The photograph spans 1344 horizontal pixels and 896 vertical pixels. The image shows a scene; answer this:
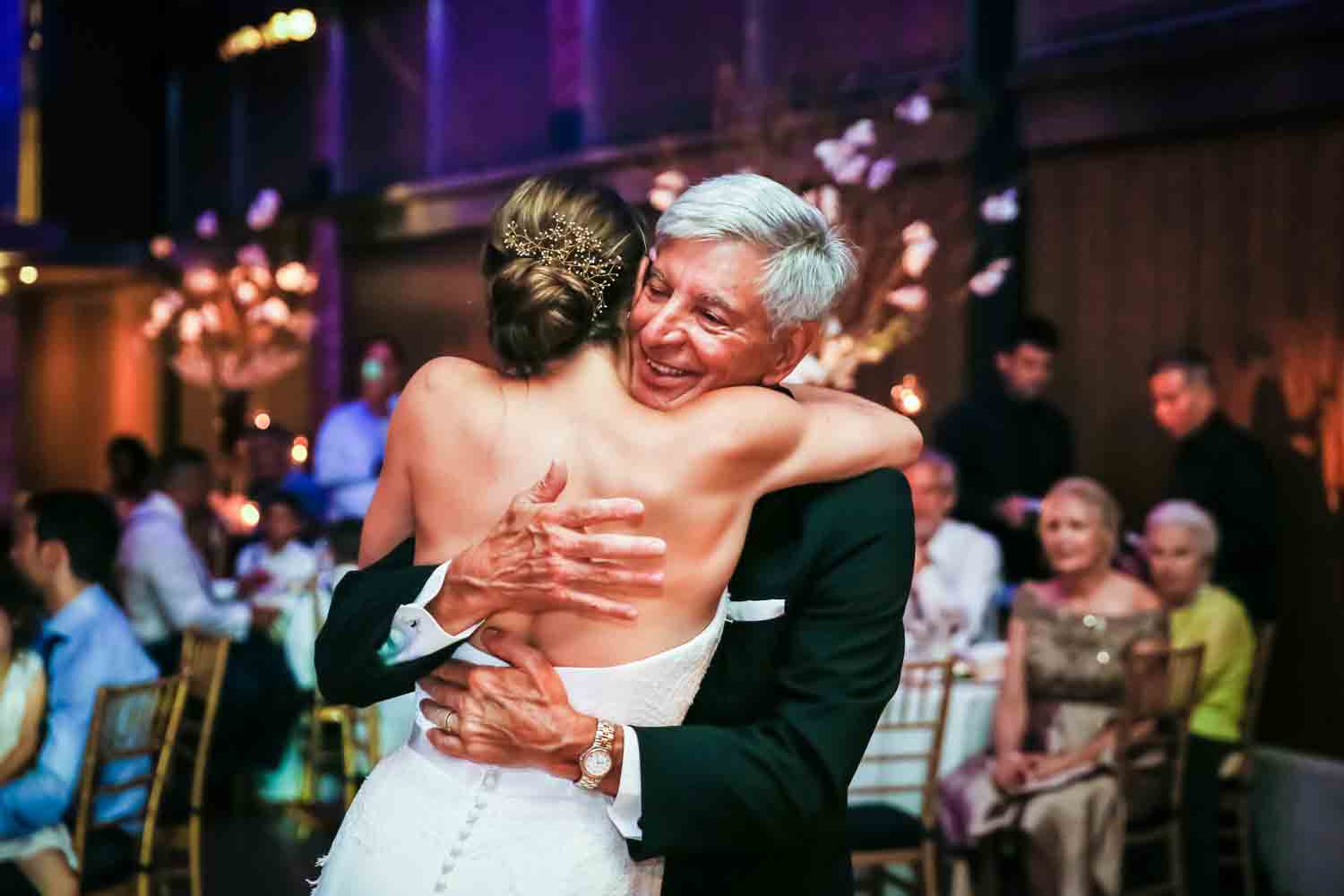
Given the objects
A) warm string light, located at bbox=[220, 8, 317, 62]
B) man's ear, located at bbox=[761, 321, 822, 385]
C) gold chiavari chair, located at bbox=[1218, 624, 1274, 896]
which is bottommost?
gold chiavari chair, located at bbox=[1218, 624, 1274, 896]

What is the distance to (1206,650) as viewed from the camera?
16.9 feet

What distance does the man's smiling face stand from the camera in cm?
177

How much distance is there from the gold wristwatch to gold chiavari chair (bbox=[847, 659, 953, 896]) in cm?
264

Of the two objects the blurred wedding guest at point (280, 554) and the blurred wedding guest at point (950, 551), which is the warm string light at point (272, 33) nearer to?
the blurred wedding guest at point (280, 554)

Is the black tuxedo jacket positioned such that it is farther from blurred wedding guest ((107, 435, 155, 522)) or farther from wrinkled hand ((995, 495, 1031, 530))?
blurred wedding guest ((107, 435, 155, 522))

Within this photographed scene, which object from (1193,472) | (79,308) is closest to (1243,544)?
(1193,472)

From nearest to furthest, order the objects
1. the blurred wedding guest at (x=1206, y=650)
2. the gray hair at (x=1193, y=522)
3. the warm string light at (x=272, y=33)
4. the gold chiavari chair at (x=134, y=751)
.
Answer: the gold chiavari chair at (x=134, y=751), the blurred wedding guest at (x=1206, y=650), the gray hair at (x=1193, y=522), the warm string light at (x=272, y=33)

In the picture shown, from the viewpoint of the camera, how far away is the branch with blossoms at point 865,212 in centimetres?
541

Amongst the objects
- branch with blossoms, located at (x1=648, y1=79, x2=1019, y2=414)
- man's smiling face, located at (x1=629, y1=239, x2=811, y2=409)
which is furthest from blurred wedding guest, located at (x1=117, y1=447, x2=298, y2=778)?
man's smiling face, located at (x1=629, y1=239, x2=811, y2=409)

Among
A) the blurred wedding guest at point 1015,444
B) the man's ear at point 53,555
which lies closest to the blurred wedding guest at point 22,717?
the man's ear at point 53,555

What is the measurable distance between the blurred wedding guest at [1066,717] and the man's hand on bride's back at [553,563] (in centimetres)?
327

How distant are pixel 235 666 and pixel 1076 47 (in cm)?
418

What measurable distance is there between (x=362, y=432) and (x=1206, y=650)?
4363 mm

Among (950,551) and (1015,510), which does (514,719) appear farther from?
(1015,510)
